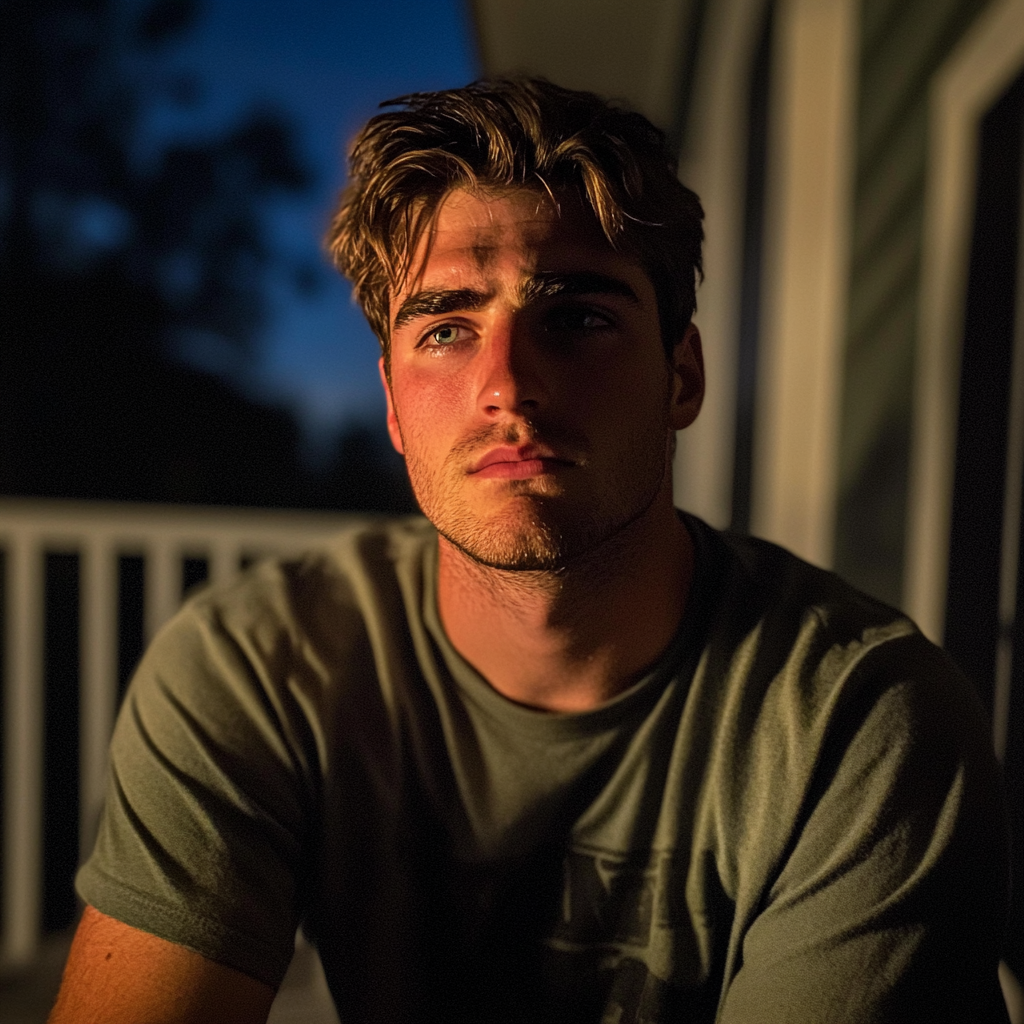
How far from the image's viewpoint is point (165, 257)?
11.9 m

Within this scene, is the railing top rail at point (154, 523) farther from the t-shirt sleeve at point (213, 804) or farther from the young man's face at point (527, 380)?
the young man's face at point (527, 380)

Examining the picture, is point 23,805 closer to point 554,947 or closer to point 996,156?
A: point 554,947

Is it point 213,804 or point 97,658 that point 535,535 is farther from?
point 97,658

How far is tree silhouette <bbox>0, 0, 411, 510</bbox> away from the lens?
9.12 meters

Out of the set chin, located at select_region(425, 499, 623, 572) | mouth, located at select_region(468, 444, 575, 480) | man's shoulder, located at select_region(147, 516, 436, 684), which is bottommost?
man's shoulder, located at select_region(147, 516, 436, 684)

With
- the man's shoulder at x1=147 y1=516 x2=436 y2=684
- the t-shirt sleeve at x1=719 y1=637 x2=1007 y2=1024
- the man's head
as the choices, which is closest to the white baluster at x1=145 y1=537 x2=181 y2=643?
the man's shoulder at x1=147 y1=516 x2=436 y2=684

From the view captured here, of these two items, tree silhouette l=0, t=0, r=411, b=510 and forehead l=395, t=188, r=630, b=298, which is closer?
forehead l=395, t=188, r=630, b=298

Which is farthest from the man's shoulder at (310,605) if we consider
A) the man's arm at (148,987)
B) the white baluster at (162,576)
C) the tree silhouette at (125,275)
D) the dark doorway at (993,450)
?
the tree silhouette at (125,275)

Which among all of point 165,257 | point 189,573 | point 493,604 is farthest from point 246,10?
point 493,604

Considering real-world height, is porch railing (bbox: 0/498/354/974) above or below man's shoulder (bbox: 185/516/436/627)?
below

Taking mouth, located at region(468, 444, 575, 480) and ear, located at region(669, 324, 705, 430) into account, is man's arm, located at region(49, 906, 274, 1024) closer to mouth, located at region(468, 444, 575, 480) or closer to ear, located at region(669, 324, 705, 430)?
mouth, located at region(468, 444, 575, 480)

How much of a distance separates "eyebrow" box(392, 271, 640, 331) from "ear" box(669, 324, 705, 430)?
172mm

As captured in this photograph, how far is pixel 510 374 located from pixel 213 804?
27.0 inches

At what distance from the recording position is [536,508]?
1.07 meters
